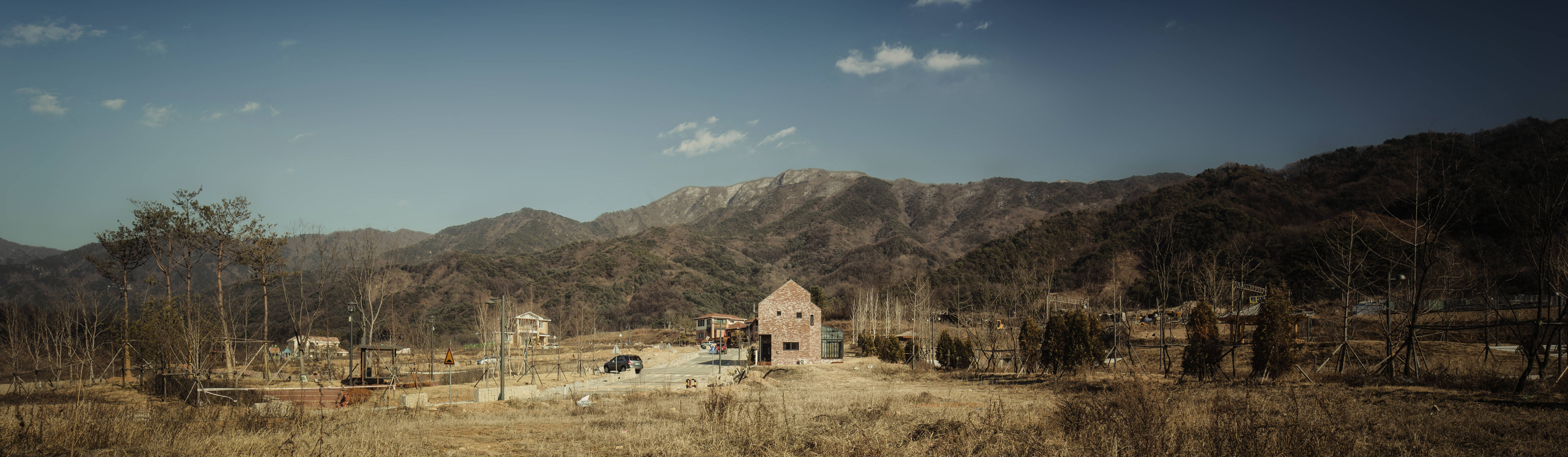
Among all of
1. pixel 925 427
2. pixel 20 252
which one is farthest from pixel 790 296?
pixel 20 252

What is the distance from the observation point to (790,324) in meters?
42.0

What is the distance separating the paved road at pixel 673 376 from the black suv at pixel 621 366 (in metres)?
0.53

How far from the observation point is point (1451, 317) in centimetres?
3111

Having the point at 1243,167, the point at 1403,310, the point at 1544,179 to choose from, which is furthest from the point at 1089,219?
the point at 1544,179

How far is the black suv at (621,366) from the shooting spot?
3944 centimetres

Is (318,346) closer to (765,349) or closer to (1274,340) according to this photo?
(765,349)

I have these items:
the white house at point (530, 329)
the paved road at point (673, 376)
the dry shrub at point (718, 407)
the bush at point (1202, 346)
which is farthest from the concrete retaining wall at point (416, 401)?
the white house at point (530, 329)

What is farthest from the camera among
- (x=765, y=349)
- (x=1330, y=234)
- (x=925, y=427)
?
(x=1330, y=234)

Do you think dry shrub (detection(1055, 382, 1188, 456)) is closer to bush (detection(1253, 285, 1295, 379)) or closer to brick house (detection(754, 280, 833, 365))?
bush (detection(1253, 285, 1295, 379))

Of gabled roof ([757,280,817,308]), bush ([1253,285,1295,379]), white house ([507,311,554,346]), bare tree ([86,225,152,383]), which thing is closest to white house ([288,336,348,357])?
bare tree ([86,225,152,383])

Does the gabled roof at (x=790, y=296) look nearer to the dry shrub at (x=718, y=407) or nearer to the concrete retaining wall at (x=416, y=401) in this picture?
the concrete retaining wall at (x=416, y=401)

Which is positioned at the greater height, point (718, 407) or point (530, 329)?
point (718, 407)

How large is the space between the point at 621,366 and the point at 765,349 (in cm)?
884

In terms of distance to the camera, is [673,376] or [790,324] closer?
[673,376]
